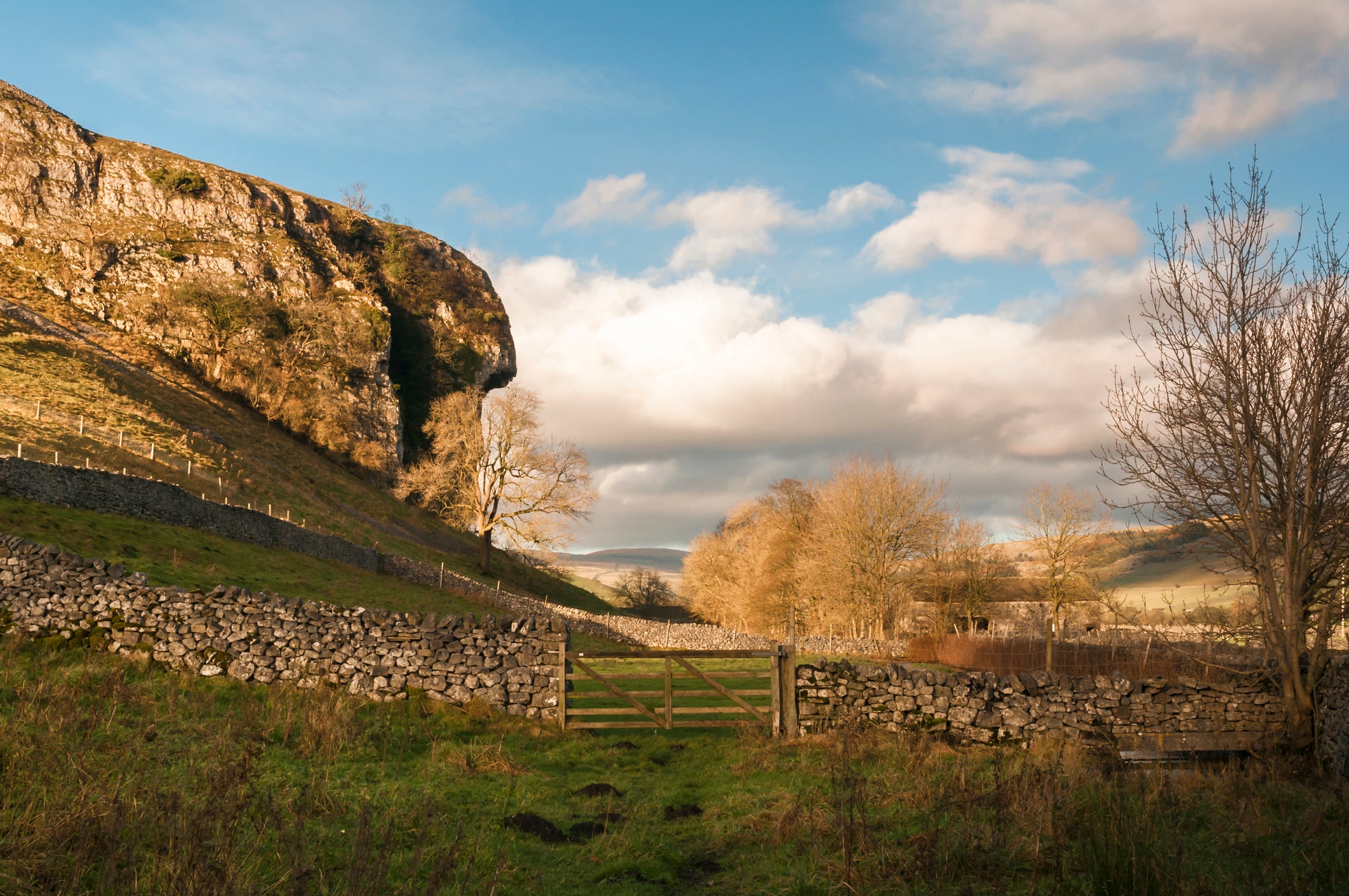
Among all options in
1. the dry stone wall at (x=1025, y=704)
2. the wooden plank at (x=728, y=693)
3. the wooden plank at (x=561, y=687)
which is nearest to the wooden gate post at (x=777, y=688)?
the wooden plank at (x=728, y=693)

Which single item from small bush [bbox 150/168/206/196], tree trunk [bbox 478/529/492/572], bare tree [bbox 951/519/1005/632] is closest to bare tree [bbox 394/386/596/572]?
tree trunk [bbox 478/529/492/572]

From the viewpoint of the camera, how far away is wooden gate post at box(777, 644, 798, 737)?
12844 millimetres

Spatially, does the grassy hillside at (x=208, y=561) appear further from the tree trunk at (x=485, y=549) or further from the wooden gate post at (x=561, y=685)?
the tree trunk at (x=485, y=549)

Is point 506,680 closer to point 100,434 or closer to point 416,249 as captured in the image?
point 100,434

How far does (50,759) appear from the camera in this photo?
660 centimetres

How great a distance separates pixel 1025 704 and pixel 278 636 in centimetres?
1285

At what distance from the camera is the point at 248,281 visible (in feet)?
232

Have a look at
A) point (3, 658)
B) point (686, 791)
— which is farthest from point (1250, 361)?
point (3, 658)

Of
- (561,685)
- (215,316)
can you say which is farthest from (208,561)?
→ (215,316)

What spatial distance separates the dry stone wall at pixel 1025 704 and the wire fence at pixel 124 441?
1362 inches

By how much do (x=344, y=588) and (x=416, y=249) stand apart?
7499 centimetres

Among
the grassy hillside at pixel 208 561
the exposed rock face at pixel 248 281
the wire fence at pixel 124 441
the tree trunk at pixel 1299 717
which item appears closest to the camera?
the tree trunk at pixel 1299 717

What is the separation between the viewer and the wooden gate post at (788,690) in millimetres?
12844

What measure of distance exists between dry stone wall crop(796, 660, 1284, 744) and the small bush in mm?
86461
